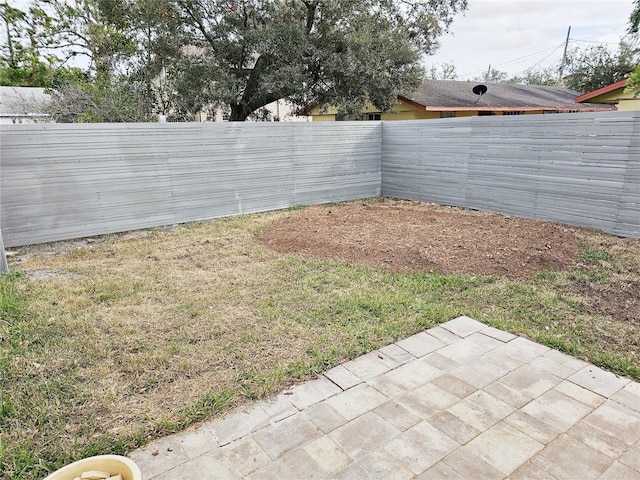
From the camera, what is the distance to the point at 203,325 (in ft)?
9.91

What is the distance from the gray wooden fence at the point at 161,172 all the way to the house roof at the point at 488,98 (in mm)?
4121

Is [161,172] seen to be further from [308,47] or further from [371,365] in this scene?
[308,47]

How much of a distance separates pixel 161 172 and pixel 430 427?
217 inches

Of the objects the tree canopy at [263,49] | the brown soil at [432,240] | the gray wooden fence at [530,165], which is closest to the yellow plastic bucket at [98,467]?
the brown soil at [432,240]

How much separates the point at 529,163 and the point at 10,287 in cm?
678

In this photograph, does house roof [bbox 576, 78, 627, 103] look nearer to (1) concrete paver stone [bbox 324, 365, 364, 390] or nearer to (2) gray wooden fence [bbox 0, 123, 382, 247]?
(2) gray wooden fence [bbox 0, 123, 382, 247]

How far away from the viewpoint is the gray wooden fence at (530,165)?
5.14m

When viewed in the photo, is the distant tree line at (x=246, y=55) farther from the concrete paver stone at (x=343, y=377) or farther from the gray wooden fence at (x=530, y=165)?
the concrete paver stone at (x=343, y=377)

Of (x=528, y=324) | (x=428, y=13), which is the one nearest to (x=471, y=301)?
(x=528, y=324)

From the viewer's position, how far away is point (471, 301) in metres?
3.44

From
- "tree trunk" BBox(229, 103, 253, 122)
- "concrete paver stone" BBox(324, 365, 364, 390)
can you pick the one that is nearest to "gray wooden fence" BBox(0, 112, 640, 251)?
Result: "tree trunk" BBox(229, 103, 253, 122)

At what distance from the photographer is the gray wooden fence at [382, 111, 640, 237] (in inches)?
202

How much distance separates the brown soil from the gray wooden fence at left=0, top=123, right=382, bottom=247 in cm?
105

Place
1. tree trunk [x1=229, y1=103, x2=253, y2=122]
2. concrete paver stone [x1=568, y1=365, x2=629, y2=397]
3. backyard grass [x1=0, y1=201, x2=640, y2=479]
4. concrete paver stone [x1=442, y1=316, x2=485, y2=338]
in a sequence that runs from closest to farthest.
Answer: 1. backyard grass [x1=0, y1=201, x2=640, y2=479]
2. concrete paver stone [x1=568, y1=365, x2=629, y2=397]
3. concrete paver stone [x1=442, y1=316, x2=485, y2=338]
4. tree trunk [x1=229, y1=103, x2=253, y2=122]
